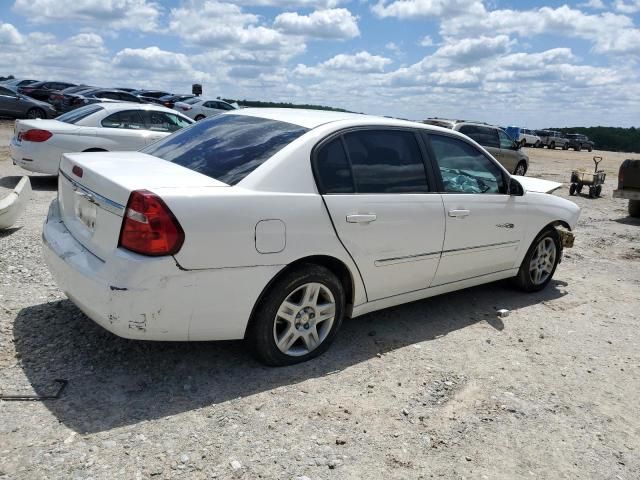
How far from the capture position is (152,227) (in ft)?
9.74

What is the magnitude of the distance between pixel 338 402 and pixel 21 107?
26061mm

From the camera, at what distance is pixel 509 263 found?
523 centimetres

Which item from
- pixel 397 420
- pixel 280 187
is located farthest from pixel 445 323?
pixel 280 187

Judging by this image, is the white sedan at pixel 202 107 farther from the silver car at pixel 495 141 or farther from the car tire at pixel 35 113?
the silver car at pixel 495 141

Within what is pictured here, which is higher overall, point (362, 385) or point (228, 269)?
point (228, 269)

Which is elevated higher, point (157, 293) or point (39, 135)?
point (39, 135)

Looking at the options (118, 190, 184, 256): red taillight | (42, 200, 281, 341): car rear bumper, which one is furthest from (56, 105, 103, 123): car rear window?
(118, 190, 184, 256): red taillight

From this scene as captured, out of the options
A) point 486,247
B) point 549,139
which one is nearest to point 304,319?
point 486,247

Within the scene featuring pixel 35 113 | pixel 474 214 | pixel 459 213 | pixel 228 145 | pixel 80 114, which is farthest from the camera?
pixel 35 113

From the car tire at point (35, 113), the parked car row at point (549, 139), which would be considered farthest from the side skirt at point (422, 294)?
the parked car row at point (549, 139)

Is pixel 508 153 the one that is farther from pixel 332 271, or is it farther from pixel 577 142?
pixel 577 142

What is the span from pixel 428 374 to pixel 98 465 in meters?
2.15

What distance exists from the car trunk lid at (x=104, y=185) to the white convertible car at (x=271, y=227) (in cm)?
1

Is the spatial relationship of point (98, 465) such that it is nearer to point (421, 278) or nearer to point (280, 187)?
point (280, 187)
